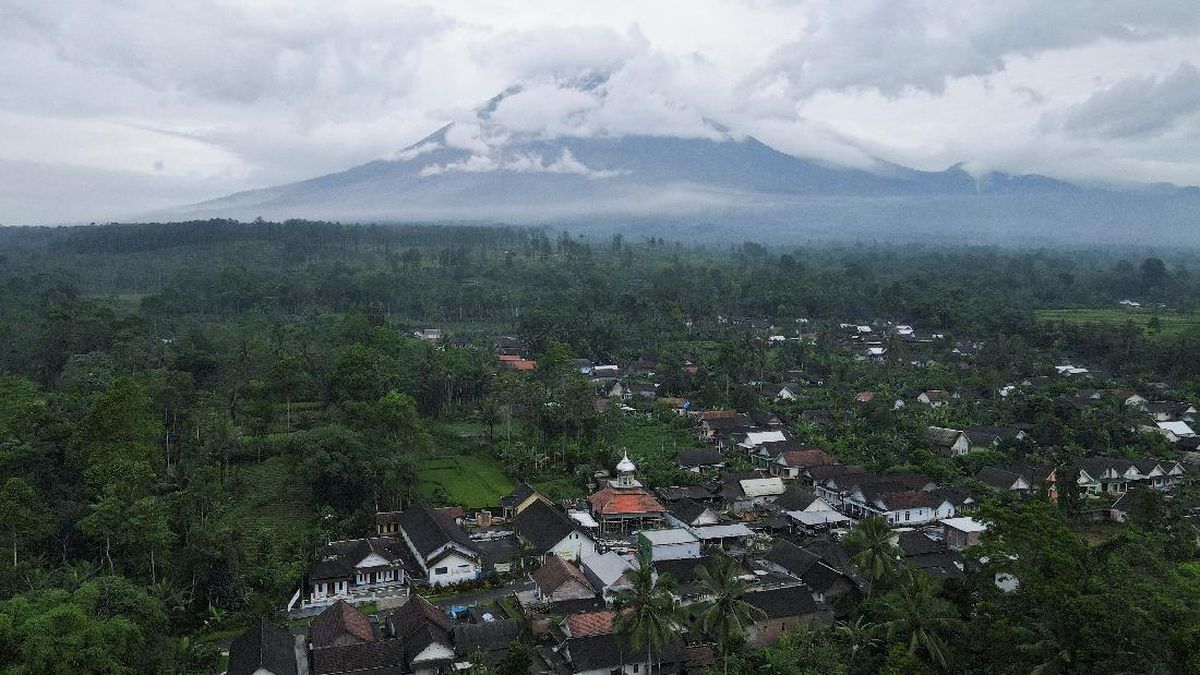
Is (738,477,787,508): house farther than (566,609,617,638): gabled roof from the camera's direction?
Yes

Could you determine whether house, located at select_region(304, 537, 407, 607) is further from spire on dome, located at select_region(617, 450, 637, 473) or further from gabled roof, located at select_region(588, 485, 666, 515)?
spire on dome, located at select_region(617, 450, 637, 473)

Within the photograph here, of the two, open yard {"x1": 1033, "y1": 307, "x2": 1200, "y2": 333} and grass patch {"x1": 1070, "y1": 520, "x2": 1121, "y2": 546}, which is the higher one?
open yard {"x1": 1033, "y1": 307, "x2": 1200, "y2": 333}

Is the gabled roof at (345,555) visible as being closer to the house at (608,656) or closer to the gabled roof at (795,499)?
the house at (608,656)

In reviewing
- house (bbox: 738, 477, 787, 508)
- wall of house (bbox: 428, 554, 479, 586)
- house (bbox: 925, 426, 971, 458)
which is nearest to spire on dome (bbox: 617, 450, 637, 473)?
house (bbox: 738, 477, 787, 508)

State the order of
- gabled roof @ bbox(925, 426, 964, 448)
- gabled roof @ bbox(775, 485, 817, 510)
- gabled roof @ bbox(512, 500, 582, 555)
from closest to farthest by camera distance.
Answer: gabled roof @ bbox(512, 500, 582, 555) < gabled roof @ bbox(775, 485, 817, 510) < gabled roof @ bbox(925, 426, 964, 448)

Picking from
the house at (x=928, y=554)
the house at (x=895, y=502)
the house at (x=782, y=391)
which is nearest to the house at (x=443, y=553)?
the house at (x=928, y=554)

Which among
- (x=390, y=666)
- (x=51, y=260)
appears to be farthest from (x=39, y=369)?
(x=51, y=260)

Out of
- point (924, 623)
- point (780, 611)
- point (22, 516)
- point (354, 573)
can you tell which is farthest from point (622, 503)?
point (22, 516)

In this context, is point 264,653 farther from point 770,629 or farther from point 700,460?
point 700,460
